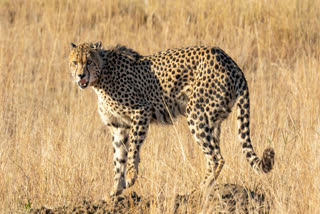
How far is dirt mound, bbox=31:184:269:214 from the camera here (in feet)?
12.6

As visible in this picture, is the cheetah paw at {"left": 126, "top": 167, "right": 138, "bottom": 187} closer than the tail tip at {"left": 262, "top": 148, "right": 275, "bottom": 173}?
No

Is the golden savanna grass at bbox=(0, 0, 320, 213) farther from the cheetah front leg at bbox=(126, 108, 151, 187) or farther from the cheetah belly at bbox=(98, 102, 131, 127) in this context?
the cheetah belly at bbox=(98, 102, 131, 127)

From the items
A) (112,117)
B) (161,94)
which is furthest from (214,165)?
(112,117)

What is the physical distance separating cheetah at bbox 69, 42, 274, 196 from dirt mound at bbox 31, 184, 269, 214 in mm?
311

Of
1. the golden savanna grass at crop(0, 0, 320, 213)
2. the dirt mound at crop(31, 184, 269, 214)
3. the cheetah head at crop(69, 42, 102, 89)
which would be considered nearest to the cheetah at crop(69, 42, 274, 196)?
the cheetah head at crop(69, 42, 102, 89)

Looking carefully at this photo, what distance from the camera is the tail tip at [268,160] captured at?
402 centimetres

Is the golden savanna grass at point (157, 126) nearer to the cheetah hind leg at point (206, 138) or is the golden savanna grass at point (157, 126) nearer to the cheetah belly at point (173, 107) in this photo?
the cheetah hind leg at point (206, 138)

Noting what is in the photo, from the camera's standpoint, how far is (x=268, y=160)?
405cm

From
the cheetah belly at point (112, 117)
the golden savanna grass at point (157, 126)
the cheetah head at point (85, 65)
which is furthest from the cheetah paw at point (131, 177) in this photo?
the cheetah head at point (85, 65)

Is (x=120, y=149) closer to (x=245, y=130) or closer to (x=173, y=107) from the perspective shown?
(x=173, y=107)

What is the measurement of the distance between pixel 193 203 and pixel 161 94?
964 millimetres

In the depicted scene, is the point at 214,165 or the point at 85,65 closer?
the point at 214,165

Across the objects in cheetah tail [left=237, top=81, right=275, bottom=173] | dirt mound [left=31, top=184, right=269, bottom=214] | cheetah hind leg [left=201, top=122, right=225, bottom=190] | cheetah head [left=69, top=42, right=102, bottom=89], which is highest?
cheetah head [left=69, top=42, right=102, bottom=89]

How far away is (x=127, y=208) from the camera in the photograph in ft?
13.0
